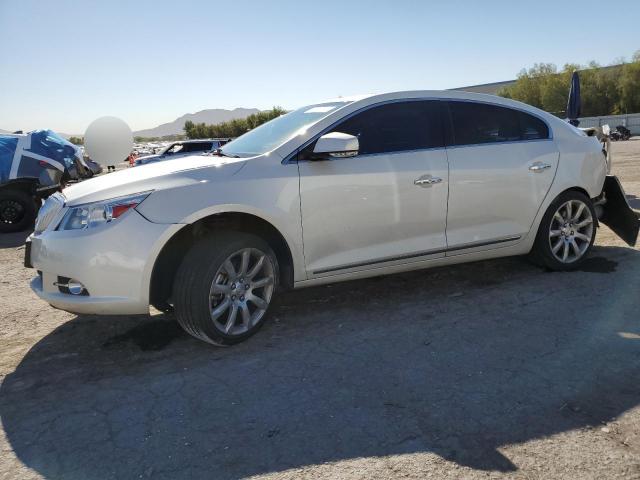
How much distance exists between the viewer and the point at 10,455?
7.97 feet

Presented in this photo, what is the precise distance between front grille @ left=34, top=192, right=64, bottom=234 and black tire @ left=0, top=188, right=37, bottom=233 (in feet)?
22.2

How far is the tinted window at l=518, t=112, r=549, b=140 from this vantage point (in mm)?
4637

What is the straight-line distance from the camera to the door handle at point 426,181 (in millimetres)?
4004

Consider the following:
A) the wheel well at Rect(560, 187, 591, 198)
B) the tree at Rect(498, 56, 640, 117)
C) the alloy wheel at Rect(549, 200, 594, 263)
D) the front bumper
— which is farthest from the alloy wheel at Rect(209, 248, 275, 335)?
the tree at Rect(498, 56, 640, 117)

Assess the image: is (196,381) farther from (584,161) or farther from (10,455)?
(584,161)

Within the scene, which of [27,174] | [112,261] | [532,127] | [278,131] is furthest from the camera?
[27,174]

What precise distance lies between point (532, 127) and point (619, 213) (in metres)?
1.44

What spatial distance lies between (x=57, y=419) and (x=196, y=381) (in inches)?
29.1

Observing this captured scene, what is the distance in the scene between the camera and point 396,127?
409cm

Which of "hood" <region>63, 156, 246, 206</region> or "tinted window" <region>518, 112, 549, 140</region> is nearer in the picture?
"hood" <region>63, 156, 246, 206</region>

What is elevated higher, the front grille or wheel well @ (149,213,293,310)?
the front grille

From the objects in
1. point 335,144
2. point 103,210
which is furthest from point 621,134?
point 103,210

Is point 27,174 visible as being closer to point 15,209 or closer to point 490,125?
point 15,209

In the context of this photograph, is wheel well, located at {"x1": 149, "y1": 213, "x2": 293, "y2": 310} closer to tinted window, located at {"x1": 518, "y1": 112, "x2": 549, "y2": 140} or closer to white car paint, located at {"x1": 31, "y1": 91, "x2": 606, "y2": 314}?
white car paint, located at {"x1": 31, "y1": 91, "x2": 606, "y2": 314}
